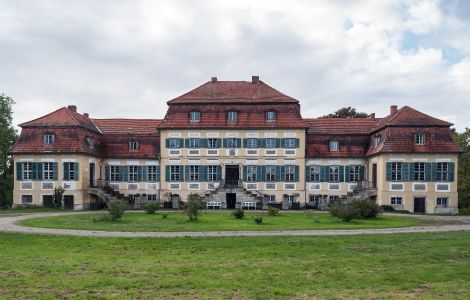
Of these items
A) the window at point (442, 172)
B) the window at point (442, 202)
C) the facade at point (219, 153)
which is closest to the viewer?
the window at point (442, 202)

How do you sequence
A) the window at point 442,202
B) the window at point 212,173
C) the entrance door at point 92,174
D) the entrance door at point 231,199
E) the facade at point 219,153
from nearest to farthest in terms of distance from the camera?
the window at point 442,202 < the facade at point 219,153 < the entrance door at point 231,199 < the entrance door at point 92,174 < the window at point 212,173

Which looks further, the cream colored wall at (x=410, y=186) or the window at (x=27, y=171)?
the window at (x=27, y=171)

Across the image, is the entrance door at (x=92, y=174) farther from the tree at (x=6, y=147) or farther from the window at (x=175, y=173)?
the tree at (x=6, y=147)

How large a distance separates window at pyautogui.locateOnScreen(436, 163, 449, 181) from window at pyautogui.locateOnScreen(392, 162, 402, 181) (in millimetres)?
3236

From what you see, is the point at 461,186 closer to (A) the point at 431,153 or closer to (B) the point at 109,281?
(A) the point at 431,153

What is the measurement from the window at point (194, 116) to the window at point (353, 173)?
1501 centimetres

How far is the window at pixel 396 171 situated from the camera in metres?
43.1

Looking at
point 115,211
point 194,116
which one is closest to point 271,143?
point 194,116

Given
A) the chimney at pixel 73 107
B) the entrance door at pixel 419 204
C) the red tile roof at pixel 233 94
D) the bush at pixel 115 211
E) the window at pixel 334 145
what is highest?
the red tile roof at pixel 233 94

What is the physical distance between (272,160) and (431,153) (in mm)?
13912

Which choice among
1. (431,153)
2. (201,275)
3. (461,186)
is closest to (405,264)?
(201,275)

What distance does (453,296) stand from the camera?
10.9 m

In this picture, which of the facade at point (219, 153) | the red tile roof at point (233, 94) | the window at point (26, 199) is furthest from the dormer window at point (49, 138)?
the red tile roof at point (233, 94)

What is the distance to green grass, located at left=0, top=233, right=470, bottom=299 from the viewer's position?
37.3ft
